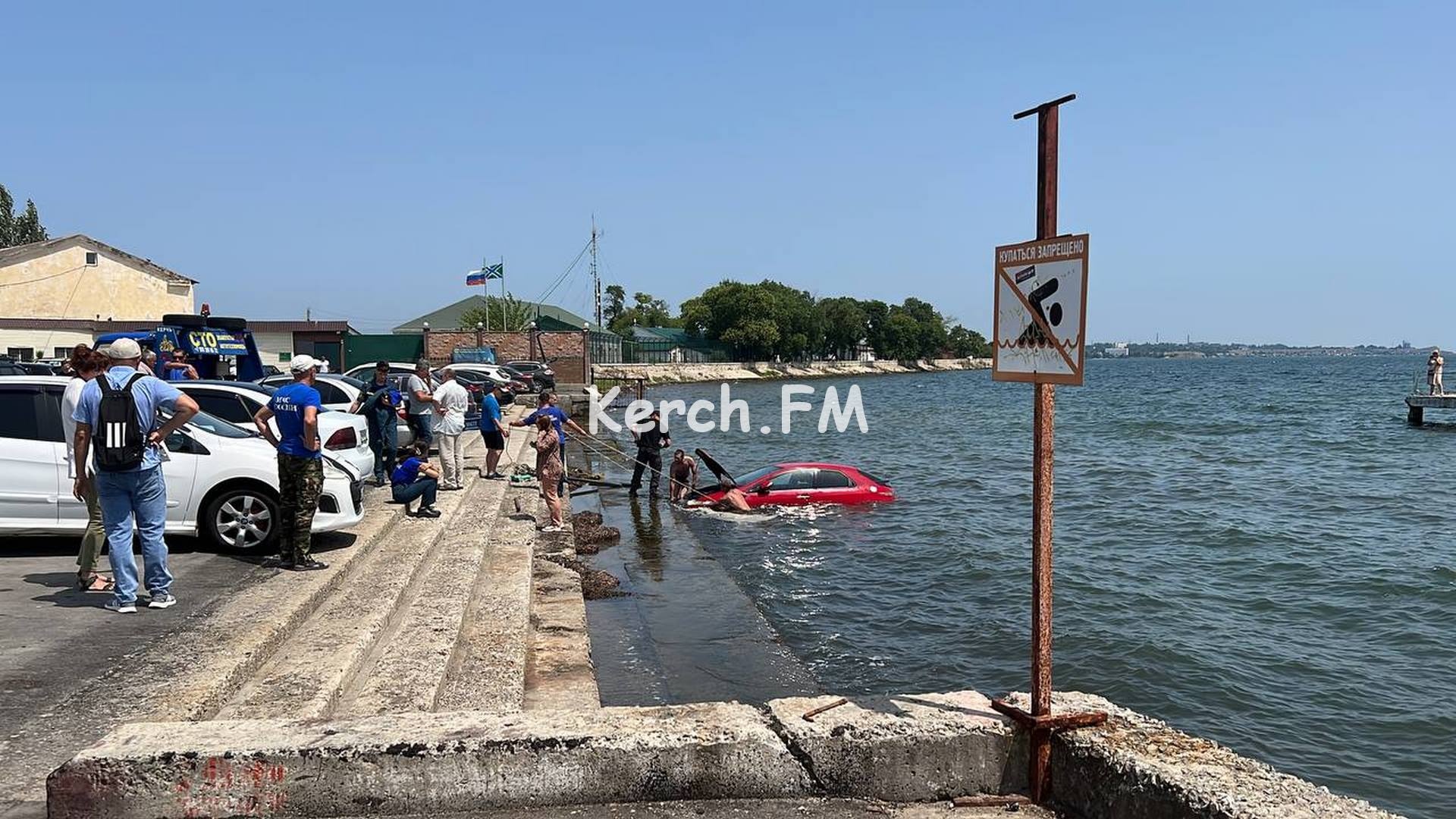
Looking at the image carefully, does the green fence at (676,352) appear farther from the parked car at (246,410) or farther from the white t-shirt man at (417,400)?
the parked car at (246,410)

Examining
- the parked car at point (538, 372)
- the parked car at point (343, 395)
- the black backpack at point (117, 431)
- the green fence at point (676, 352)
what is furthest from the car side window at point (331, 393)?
the green fence at point (676, 352)

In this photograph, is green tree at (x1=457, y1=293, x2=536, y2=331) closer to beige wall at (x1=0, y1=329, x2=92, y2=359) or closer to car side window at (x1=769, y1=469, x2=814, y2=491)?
beige wall at (x1=0, y1=329, x2=92, y2=359)

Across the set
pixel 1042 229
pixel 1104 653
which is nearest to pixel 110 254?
pixel 1104 653

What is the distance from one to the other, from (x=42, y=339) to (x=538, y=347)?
1180 inches

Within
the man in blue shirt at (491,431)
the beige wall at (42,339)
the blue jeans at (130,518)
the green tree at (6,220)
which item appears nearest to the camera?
the blue jeans at (130,518)

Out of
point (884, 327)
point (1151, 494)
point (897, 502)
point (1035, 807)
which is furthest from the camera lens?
point (884, 327)

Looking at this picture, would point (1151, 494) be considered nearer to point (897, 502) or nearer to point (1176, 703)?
point (897, 502)

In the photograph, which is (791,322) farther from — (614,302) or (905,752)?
(905,752)

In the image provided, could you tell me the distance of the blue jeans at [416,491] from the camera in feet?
40.3

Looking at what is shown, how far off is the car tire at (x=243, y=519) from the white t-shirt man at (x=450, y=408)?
5538 mm

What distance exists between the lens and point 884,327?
16275 centimetres

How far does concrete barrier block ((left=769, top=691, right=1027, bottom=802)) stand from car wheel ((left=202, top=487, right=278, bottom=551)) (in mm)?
6224

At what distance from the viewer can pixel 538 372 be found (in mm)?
47594

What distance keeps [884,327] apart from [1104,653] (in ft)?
503
